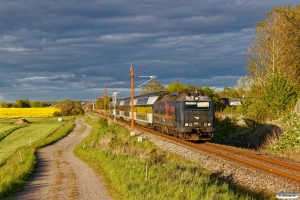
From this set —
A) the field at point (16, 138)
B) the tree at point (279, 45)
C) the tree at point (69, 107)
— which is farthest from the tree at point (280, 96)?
the tree at point (69, 107)

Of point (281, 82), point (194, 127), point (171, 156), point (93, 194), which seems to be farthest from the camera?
point (281, 82)

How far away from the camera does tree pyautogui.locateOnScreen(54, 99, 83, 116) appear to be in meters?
144

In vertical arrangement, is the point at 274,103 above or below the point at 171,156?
above

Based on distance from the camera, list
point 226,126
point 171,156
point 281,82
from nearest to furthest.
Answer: point 171,156
point 281,82
point 226,126

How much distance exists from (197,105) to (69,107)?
125057mm

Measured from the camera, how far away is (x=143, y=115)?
42.7 meters

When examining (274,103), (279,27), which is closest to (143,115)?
(274,103)

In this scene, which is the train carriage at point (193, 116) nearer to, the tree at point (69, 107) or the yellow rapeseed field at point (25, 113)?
the yellow rapeseed field at point (25, 113)

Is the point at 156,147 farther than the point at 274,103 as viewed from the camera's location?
No

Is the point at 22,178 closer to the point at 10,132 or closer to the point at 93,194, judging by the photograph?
the point at 93,194

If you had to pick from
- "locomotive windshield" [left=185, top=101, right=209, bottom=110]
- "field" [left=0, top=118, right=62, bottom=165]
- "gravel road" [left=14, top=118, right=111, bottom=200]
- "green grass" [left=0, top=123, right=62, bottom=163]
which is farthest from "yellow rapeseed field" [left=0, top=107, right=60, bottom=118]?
"gravel road" [left=14, top=118, right=111, bottom=200]

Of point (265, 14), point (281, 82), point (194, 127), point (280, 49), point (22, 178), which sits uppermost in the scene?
point (265, 14)

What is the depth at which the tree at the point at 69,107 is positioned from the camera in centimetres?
14388

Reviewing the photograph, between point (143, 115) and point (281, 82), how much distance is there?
16016 millimetres
